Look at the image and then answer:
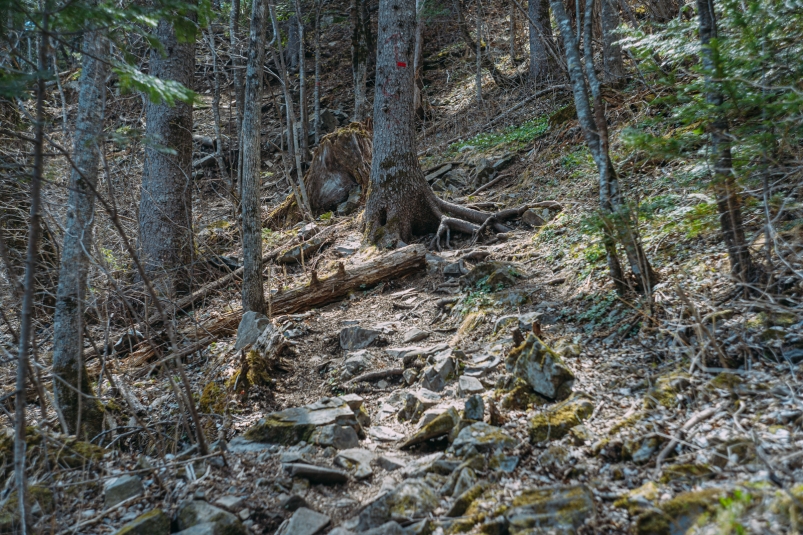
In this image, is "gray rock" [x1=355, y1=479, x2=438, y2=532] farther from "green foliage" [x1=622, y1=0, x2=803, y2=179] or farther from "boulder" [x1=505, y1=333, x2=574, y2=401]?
"green foliage" [x1=622, y1=0, x2=803, y2=179]

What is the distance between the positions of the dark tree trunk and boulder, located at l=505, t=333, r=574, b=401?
10.4 meters

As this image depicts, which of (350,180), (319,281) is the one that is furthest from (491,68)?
(319,281)

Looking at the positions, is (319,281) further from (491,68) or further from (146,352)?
(491,68)

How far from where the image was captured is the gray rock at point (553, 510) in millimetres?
2455

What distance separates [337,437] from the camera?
3918 mm


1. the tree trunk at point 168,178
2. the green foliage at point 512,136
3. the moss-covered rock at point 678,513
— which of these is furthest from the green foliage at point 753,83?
the tree trunk at point 168,178

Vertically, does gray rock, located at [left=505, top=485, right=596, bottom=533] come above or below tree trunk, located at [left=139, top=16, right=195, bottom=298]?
below

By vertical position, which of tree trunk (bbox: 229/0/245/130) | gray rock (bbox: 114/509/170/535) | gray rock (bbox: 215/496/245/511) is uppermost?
tree trunk (bbox: 229/0/245/130)

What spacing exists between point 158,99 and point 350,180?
7.60 m

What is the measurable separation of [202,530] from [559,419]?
7.58ft

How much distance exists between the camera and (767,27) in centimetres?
303

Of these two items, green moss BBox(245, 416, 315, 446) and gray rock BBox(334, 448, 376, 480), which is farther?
green moss BBox(245, 416, 315, 446)

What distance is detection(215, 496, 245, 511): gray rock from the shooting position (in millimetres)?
3197

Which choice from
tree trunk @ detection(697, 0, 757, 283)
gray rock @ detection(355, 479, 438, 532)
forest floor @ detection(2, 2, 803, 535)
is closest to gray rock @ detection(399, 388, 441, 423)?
forest floor @ detection(2, 2, 803, 535)
